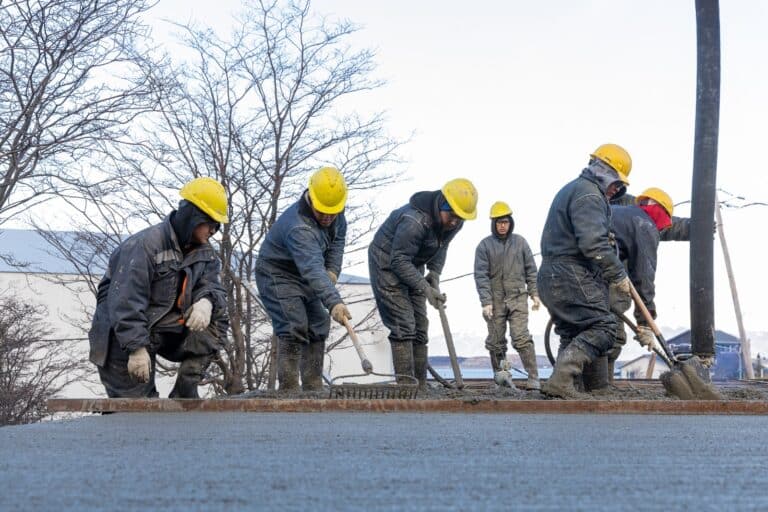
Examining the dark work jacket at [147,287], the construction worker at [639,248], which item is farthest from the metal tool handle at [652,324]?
the dark work jacket at [147,287]

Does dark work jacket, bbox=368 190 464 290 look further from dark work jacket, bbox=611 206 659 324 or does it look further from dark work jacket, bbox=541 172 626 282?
dark work jacket, bbox=611 206 659 324

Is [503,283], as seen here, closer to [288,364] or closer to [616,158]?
[288,364]

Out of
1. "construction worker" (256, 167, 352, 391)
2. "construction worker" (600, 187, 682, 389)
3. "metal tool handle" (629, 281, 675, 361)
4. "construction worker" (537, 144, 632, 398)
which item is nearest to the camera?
"construction worker" (537, 144, 632, 398)

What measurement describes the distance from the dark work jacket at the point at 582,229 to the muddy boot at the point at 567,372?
523 mm

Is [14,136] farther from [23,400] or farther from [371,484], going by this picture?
[371,484]

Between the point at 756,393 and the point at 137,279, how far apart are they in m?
4.87

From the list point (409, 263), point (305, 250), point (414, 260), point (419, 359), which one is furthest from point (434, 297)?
point (305, 250)

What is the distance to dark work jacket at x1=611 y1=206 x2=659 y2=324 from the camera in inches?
321

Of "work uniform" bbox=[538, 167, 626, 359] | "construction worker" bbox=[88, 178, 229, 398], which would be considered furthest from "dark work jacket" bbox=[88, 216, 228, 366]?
"work uniform" bbox=[538, 167, 626, 359]

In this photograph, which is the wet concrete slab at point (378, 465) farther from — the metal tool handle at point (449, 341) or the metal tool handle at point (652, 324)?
the metal tool handle at point (449, 341)

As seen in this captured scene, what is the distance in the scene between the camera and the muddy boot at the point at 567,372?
279 inches

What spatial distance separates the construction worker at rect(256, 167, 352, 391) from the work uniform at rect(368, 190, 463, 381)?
1.24 feet

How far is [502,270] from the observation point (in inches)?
448

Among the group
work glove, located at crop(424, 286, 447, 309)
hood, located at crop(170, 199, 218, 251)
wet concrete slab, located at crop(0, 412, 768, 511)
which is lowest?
wet concrete slab, located at crop(0, 412, 768, 511)
